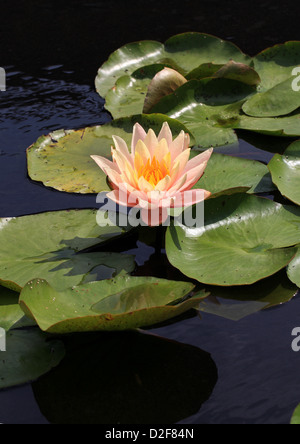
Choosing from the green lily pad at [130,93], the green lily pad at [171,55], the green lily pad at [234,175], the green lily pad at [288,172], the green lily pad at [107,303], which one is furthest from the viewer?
the green lily pad at [171,55]

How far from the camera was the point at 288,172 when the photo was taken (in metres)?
1.99

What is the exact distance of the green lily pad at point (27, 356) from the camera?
137cm

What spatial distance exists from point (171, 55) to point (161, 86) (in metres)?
0.61

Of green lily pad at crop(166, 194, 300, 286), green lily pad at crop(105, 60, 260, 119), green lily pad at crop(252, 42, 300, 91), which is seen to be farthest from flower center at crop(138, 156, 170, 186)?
green lily pad at crop(252, 42, 300, 91)

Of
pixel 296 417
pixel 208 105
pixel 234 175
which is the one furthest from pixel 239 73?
pixel 296 417

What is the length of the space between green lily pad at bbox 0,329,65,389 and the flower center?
0.52m

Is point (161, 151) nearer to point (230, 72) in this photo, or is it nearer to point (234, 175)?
point (234, 175)

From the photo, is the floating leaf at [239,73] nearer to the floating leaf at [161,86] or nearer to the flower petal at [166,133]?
the floating leaf at [161,86]

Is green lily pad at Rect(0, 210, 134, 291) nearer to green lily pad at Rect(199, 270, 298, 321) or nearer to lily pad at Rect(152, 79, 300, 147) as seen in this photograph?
green lily pad at Rect(199, 270, 298, 321)

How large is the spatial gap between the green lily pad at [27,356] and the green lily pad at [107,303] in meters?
0.09

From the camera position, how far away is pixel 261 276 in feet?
5.15

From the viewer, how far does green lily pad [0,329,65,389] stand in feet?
4.50

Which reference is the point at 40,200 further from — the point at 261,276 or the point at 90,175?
the point at 261,276

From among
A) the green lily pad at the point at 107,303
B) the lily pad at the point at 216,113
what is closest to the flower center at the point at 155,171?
the green lily pad at the point at 107,303
